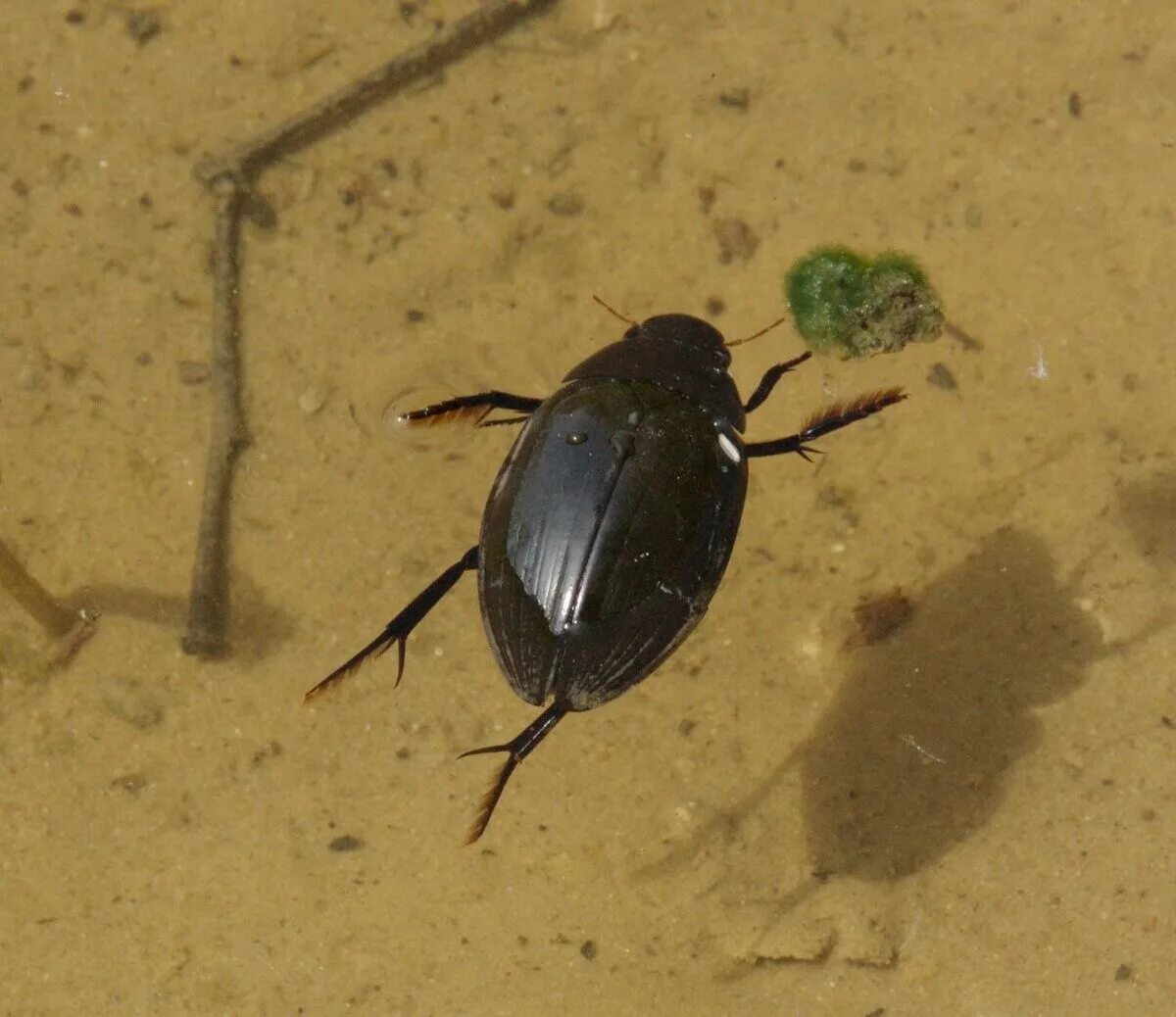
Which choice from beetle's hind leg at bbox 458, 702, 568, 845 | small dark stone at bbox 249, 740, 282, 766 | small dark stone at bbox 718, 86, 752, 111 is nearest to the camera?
beetle's hind leg at bbox 458, 702, 568, 845

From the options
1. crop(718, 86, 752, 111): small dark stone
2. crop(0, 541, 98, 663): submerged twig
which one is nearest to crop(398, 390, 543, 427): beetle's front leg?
crop(0, 541, 98, 663): submerged twig

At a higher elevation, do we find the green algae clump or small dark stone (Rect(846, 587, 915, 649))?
the green algae clump

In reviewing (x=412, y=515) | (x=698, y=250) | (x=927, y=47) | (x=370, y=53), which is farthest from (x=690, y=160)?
(x=412, y=515)

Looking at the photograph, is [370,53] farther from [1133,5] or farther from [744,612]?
[1133,5]

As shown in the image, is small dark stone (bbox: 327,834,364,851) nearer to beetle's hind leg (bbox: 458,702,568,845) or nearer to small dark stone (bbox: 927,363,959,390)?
beetle's hind leg (bbox: 458,702,568,845)

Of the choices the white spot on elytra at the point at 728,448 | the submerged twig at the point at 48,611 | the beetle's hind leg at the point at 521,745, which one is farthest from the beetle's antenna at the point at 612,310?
the submerged twig at the point at 48,611

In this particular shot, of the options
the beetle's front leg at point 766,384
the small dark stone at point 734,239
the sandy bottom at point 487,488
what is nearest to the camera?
the beetle's front leg at point 766,384

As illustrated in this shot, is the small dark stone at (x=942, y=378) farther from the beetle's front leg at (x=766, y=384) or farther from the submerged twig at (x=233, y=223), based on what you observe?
the submerged twig at (x=233, y=223)
